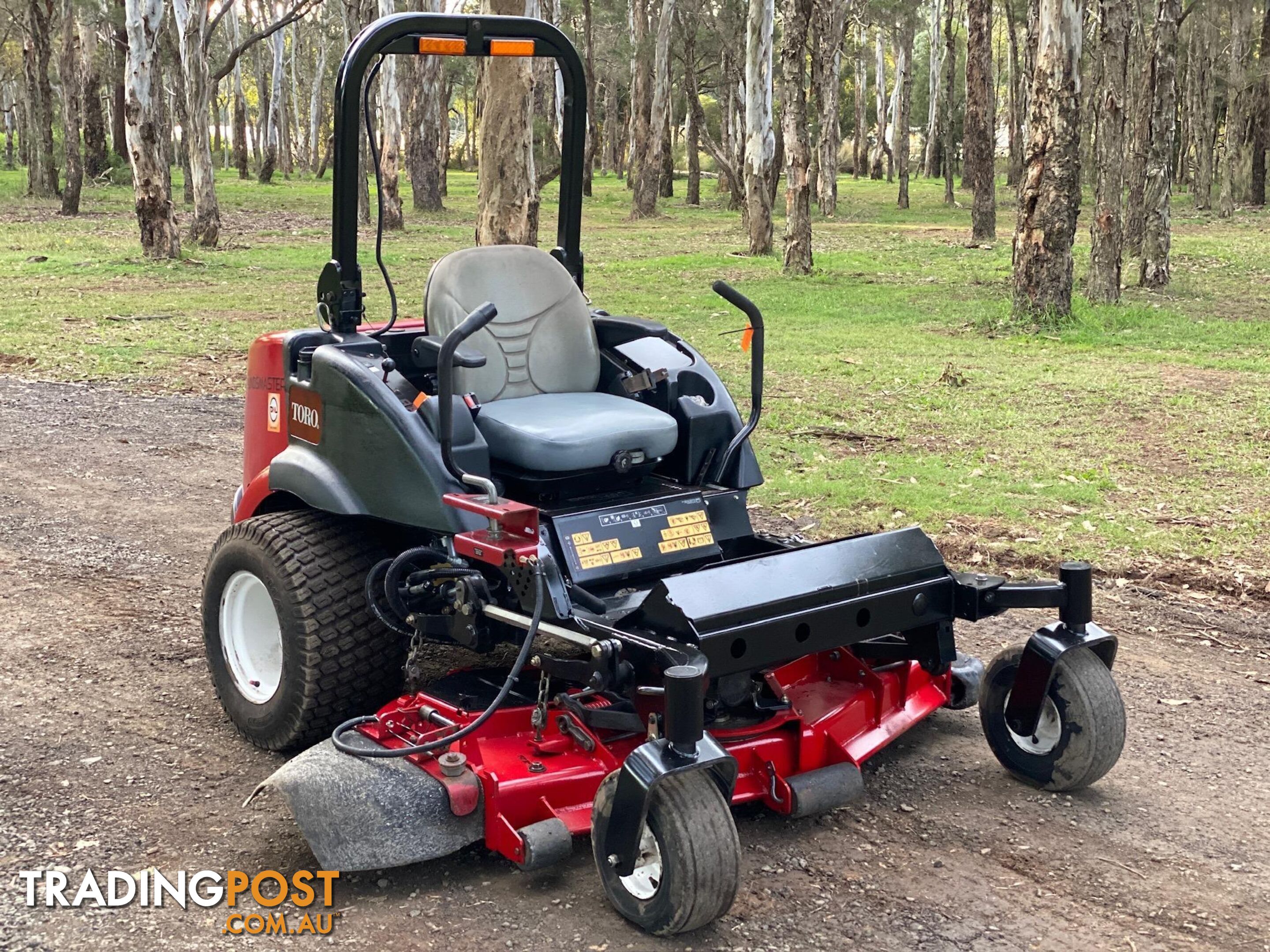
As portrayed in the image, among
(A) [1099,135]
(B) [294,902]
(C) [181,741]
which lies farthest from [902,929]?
(A) [1099,135]

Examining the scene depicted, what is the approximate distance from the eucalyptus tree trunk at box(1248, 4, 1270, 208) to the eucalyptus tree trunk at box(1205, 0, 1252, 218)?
1.13 feet

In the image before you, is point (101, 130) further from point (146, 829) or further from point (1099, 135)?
point (146, 829)

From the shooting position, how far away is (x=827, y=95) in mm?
32562

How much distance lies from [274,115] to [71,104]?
1843cm

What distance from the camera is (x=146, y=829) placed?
3793 mm

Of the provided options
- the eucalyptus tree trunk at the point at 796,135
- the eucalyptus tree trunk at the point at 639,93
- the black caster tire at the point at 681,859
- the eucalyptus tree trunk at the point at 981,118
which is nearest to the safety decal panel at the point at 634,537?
the black caster tire at the point at 681,859

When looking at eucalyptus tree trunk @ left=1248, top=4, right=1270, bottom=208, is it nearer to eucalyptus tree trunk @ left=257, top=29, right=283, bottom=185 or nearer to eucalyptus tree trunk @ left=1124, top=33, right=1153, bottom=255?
eucalyptus tree trunk @ left=1124, top=33, right=1153, bottom=255

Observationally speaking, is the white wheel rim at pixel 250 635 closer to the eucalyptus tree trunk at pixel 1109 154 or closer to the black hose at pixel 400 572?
the black hose at pixel 400 572

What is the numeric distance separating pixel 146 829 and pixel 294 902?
60 cm

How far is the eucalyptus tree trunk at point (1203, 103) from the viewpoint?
33094 millimetres

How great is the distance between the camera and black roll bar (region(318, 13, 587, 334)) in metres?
4.24

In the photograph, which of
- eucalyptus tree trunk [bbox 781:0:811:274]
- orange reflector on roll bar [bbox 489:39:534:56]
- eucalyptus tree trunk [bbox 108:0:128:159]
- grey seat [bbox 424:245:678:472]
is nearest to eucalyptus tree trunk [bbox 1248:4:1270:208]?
eucalyptus tree trunk [bbox 781:0:811:274]

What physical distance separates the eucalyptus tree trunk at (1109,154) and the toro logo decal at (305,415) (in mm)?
11639

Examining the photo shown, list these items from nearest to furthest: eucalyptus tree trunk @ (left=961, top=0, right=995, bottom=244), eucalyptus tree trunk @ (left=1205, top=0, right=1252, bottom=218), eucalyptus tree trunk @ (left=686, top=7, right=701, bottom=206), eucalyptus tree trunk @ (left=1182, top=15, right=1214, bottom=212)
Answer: eucalyptus tree trunk @ (left=961, top=0, right=995, bottom=244)
eucalyptus tree trunk @ (left=1182, top=15, right=1214, bottom=212)
eucalyptus tree trunk @ (left=1205, top=0, right=1252, bottom=218)
eucalyptus tree trunk @ (left=686, top=7, right=701, bottom=206)
